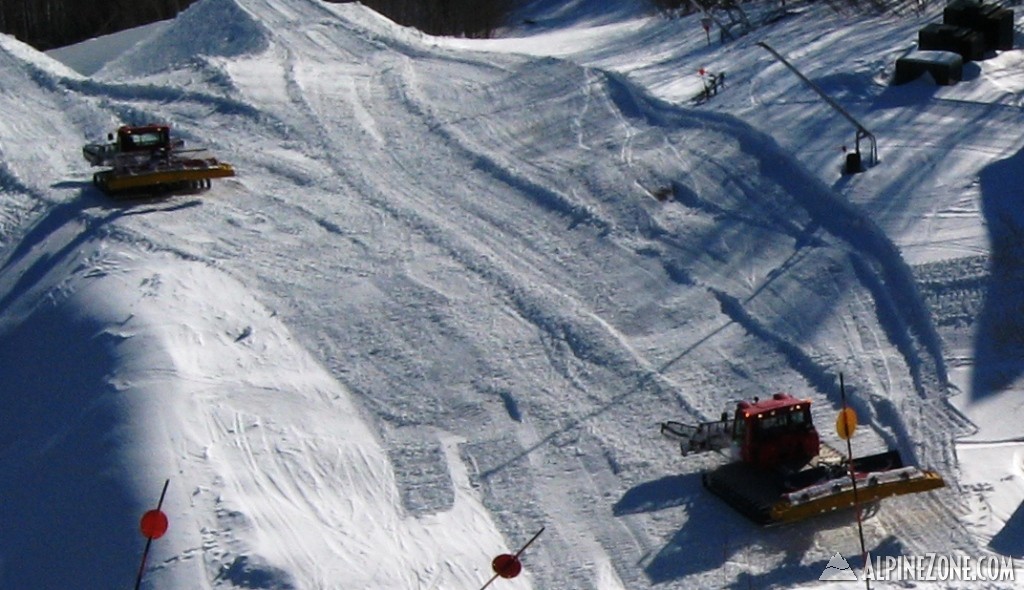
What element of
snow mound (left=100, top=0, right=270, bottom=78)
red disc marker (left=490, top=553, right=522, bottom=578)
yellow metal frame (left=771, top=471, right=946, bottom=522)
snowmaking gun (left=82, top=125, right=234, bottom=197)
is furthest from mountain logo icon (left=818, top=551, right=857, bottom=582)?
snow mound (left=100, top=0, right=270, bottom=78)

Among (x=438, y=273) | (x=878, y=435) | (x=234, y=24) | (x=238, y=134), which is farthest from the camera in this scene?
(x=234, y=24)

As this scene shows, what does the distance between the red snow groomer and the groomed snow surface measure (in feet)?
1.04

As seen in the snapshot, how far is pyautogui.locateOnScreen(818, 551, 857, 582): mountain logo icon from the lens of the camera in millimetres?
13688

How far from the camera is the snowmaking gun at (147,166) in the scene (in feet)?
71.9

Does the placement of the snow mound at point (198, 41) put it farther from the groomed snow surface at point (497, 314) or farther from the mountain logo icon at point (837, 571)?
the mountain logo icon at point (837, 571)

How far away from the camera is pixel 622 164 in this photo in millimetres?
22594

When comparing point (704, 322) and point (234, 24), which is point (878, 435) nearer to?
point (704, 322)

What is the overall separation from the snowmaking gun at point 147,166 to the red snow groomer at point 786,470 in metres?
9.50

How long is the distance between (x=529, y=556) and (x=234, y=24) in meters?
18.5

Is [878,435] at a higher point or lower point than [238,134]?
lower

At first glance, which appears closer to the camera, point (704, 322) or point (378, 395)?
point (378, 395)

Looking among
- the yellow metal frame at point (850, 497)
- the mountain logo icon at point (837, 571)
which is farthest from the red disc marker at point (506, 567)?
the mountain logo icon at point (837, 571)

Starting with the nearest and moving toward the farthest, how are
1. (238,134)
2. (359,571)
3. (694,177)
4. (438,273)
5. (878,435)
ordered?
(359,571) → (878,435) → (438,273) → (694,177) → (238,134)

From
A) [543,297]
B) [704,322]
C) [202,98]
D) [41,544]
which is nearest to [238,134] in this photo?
[202,98]
